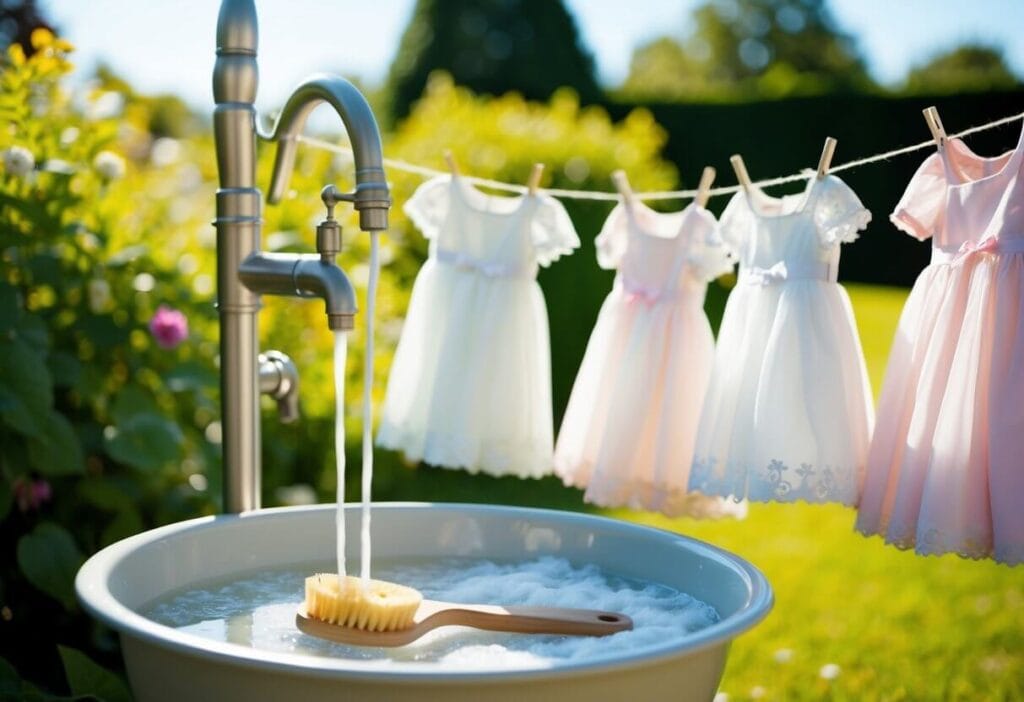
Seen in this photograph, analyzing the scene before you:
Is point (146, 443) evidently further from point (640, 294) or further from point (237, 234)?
point (640, 294)

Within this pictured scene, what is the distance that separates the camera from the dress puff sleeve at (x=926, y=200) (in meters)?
1.71

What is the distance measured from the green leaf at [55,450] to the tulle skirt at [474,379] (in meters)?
0.64

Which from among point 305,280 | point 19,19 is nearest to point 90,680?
point 305,280

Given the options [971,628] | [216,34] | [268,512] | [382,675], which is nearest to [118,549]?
[268,512]

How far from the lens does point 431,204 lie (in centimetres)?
232

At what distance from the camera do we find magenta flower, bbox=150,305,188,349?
8.70 feet

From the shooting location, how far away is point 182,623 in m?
1.40

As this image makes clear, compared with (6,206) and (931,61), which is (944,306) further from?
(931,61)

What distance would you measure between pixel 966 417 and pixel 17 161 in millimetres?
1943

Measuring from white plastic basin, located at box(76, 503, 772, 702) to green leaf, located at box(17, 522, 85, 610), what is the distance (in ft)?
2.41

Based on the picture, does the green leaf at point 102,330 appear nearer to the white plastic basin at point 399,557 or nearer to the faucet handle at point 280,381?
the faucet handle at point 280,381

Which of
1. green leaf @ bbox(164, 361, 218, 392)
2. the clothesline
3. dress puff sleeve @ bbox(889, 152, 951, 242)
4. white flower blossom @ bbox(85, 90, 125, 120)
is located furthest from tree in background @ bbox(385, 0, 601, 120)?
dress puff sleeve @ bbox(889, 152, 951, 242)

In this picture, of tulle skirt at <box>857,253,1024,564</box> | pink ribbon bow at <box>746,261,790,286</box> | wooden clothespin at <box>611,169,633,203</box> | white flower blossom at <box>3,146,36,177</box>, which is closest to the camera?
tulle skirt at <box>857,253,1024,564</box>

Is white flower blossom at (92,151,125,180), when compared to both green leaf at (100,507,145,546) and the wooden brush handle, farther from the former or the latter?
the wooden brush handle
